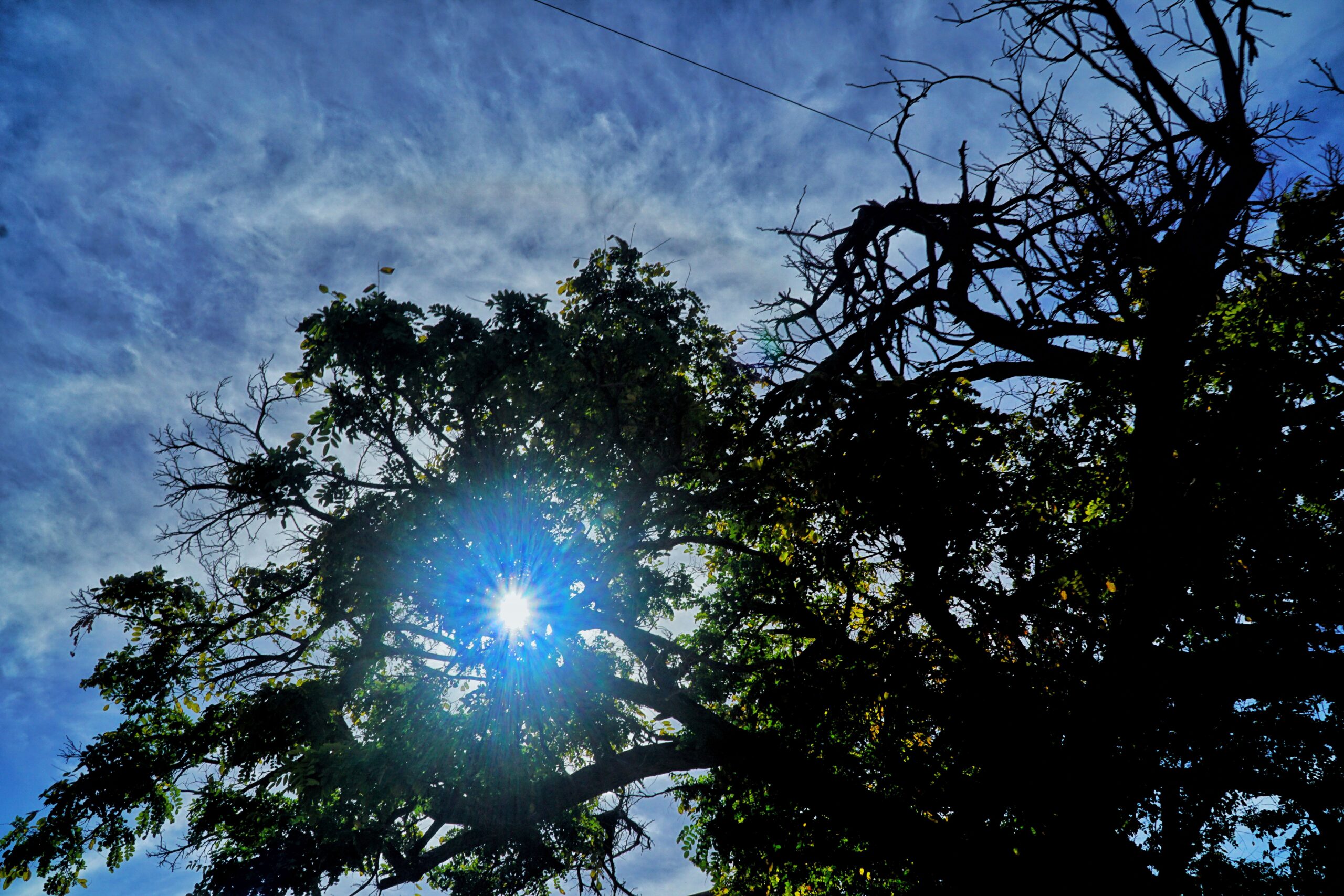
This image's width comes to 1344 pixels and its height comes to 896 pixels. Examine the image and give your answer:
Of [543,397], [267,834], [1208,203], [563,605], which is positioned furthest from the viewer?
[563,605]

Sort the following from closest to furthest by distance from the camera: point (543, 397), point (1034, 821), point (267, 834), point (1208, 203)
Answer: point (1208, 203), point (1034, 821), point (267, 834), point (543, 397)

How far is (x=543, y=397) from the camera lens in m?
8.38

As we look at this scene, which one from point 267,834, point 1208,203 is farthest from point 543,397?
point 1208,203

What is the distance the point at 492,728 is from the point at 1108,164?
999 cm

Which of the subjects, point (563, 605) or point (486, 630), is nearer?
point (486, 630)

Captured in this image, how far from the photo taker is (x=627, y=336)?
8.31 m

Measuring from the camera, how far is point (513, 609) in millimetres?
8680

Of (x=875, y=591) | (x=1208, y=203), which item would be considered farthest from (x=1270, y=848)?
(x=1208, y=203)

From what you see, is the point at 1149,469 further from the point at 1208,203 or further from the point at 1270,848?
the point at 1270,848

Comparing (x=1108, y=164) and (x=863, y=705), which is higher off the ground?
(x=1108, y=164)

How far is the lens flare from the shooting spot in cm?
854

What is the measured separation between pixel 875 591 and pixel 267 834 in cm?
919

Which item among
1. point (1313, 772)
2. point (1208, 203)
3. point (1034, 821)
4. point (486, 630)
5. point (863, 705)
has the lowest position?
point (1313, 772)

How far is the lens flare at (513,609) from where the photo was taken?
854 cm
